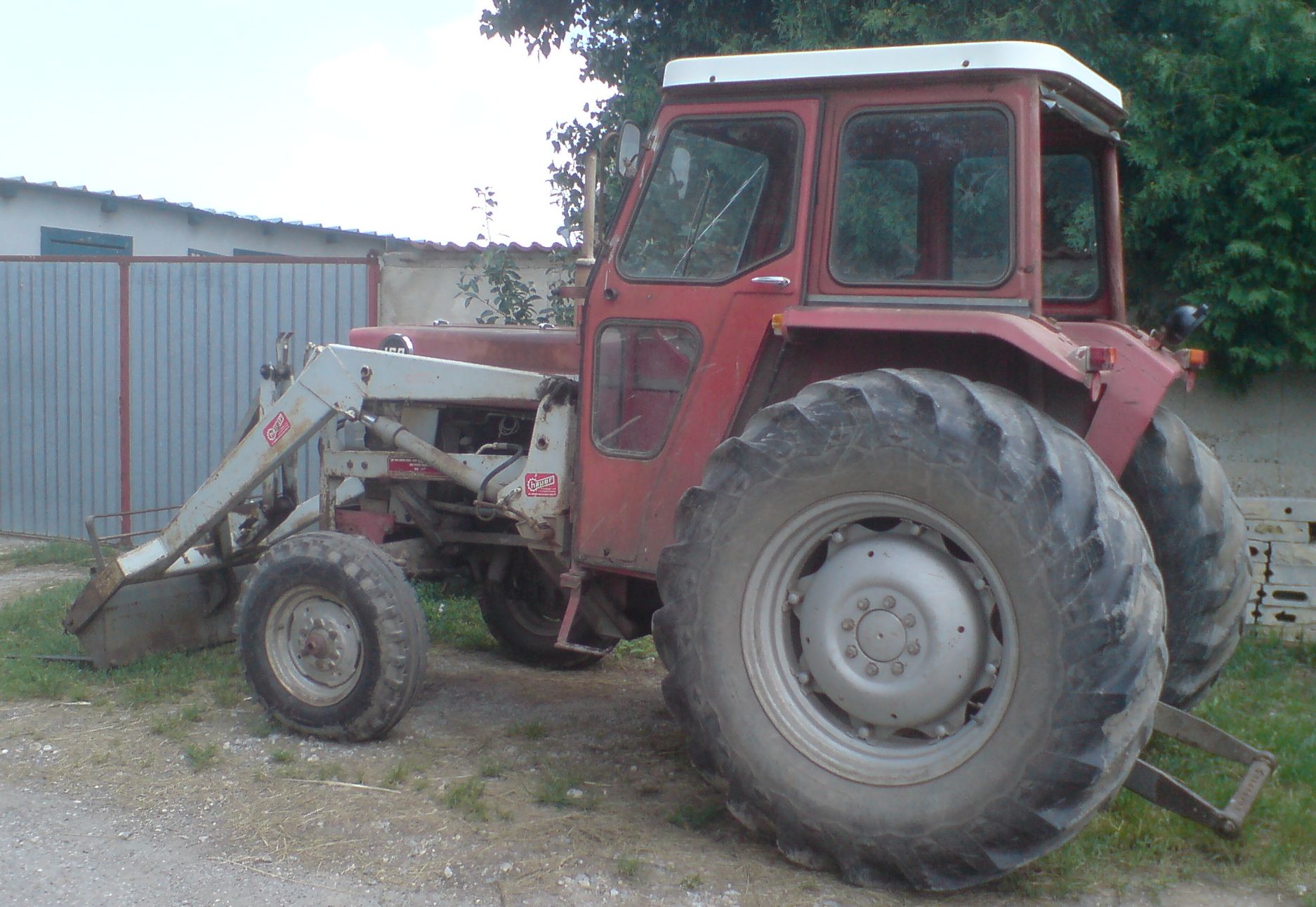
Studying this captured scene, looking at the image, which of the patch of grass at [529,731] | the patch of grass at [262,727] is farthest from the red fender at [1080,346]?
the patch of grass at [262,727]

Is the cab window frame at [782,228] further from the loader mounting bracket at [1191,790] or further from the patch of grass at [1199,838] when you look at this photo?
the patch of grass at [1199,838]

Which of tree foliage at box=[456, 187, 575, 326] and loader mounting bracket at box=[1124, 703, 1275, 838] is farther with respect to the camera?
tree foliage at box=[456, 187, 575, 326]

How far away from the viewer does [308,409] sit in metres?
4.85

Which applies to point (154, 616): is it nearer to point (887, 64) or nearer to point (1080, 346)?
point (887, 64)

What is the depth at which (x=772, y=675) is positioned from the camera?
3.53m

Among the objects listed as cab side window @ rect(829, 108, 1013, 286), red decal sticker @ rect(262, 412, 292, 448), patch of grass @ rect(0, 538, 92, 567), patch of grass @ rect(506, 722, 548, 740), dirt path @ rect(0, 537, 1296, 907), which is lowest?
dirt path @ rect(0, 537, 1296, 907)

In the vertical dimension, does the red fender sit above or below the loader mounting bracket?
above

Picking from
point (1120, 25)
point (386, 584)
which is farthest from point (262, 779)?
point (1120, 25)

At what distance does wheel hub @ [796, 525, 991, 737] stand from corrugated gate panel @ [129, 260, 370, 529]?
5864 millimetres

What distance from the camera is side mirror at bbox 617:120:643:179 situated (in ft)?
13.6

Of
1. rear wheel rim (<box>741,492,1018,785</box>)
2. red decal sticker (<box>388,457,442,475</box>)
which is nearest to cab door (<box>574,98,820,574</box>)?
rear wheel rim (<box>741,492,1018,785</box>)

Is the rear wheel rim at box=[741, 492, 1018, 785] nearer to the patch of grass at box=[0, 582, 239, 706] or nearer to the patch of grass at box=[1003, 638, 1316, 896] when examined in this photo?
the patch of grass at box=[1003, 638, 1316, 896]

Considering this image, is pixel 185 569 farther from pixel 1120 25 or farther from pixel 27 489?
pixel 1120 25

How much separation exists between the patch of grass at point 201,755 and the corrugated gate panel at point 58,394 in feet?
18.3
